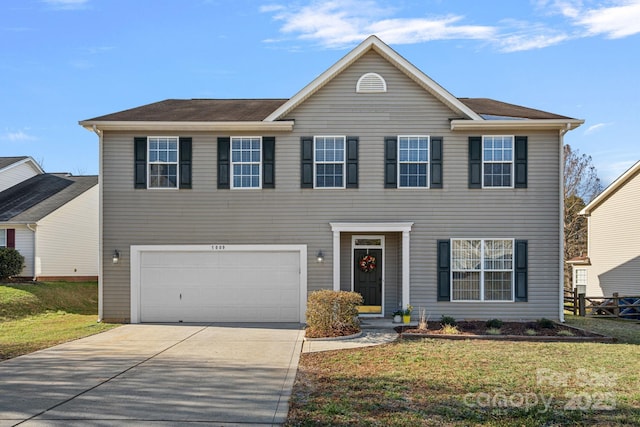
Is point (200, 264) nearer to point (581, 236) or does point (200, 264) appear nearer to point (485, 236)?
point (485, 236)

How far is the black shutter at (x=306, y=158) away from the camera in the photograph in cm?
1559

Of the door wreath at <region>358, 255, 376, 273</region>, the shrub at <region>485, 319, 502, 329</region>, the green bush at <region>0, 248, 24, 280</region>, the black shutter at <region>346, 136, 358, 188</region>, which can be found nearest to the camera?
the shrub at <region>485, 319, 502, 329</region>

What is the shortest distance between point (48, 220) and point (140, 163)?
10931 millimetres

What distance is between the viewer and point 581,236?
35.4m

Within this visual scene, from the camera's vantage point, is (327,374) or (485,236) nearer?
(327,374)

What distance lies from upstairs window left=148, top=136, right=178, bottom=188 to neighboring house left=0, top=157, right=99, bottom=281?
33.7ft

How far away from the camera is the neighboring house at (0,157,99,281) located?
915 inches

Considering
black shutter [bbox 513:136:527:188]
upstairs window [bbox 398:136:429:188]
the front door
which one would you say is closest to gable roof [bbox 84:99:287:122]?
upstairs window [bbox 398:136:429:188]

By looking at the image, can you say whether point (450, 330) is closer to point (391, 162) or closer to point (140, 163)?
point (391, 162)

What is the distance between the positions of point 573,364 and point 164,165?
11.4m

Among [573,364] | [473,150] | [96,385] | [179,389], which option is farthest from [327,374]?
[473,150]

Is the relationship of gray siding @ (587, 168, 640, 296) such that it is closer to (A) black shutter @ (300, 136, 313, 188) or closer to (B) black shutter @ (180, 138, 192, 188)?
(A) black shutter @ (300, 136, 313, 188)

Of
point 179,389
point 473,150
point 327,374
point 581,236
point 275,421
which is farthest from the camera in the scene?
point 581,236

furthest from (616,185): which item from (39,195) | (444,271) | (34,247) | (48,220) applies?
(39,195)
